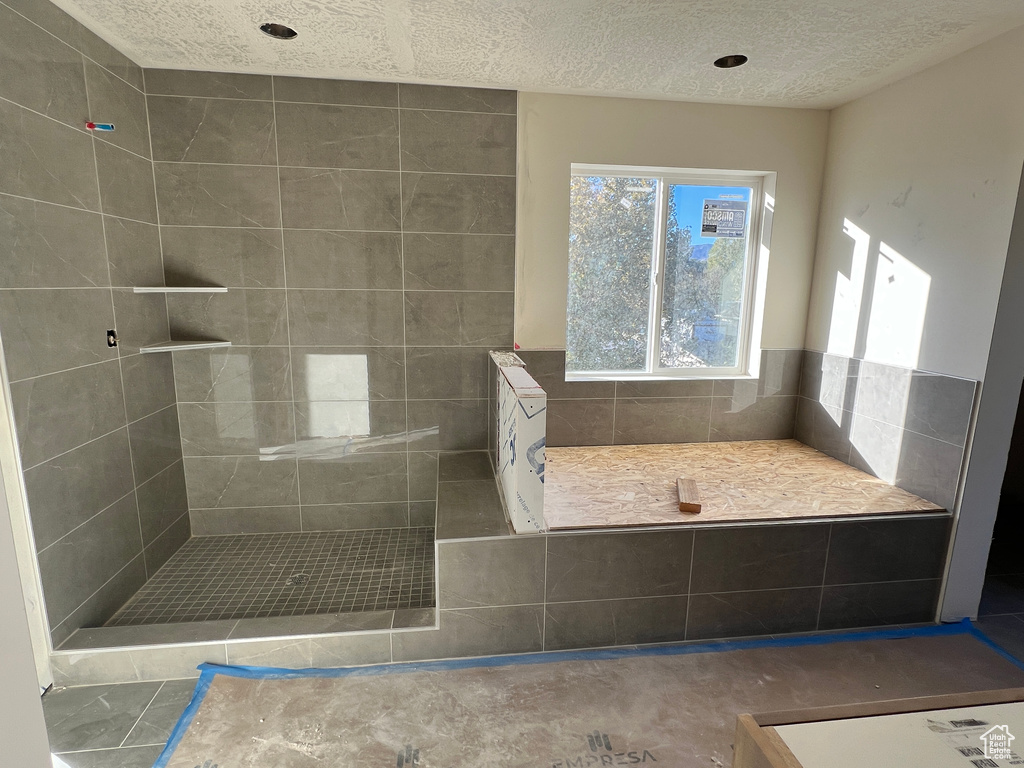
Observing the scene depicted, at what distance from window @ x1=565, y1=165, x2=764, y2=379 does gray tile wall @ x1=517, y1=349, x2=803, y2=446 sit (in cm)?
15

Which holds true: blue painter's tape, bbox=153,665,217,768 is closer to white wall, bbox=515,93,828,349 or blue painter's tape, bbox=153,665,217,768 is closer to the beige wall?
white wall, bbox=515,93,828,349

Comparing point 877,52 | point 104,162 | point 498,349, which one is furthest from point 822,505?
point 104,162

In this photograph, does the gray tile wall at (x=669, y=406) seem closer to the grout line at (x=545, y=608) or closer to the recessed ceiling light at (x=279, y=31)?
the grout line at (x=545, y=608)

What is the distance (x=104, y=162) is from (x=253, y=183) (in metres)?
0.66

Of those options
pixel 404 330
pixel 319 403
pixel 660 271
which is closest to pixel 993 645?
pixel 660 271

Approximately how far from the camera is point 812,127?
128 inches

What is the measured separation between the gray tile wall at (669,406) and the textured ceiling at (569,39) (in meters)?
1.58

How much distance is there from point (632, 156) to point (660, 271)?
0.73m

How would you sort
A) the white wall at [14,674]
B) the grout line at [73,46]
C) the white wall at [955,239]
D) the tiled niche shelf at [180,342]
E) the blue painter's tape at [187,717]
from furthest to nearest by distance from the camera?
the tiled niche shelf at [180,342] < the white wall at [955,239] < the grout line at [73,46] < the blue painter's tape at [187,717] < the white wall at [14,674]

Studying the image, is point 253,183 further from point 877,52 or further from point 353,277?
point 877,52

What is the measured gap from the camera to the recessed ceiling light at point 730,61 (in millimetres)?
2508

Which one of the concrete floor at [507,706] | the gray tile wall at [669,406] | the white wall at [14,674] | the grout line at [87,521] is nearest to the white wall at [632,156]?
the gray tile wall at [669,406]

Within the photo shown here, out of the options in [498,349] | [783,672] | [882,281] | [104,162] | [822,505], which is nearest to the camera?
[783,672]

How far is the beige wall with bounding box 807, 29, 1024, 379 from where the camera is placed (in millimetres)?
2250
